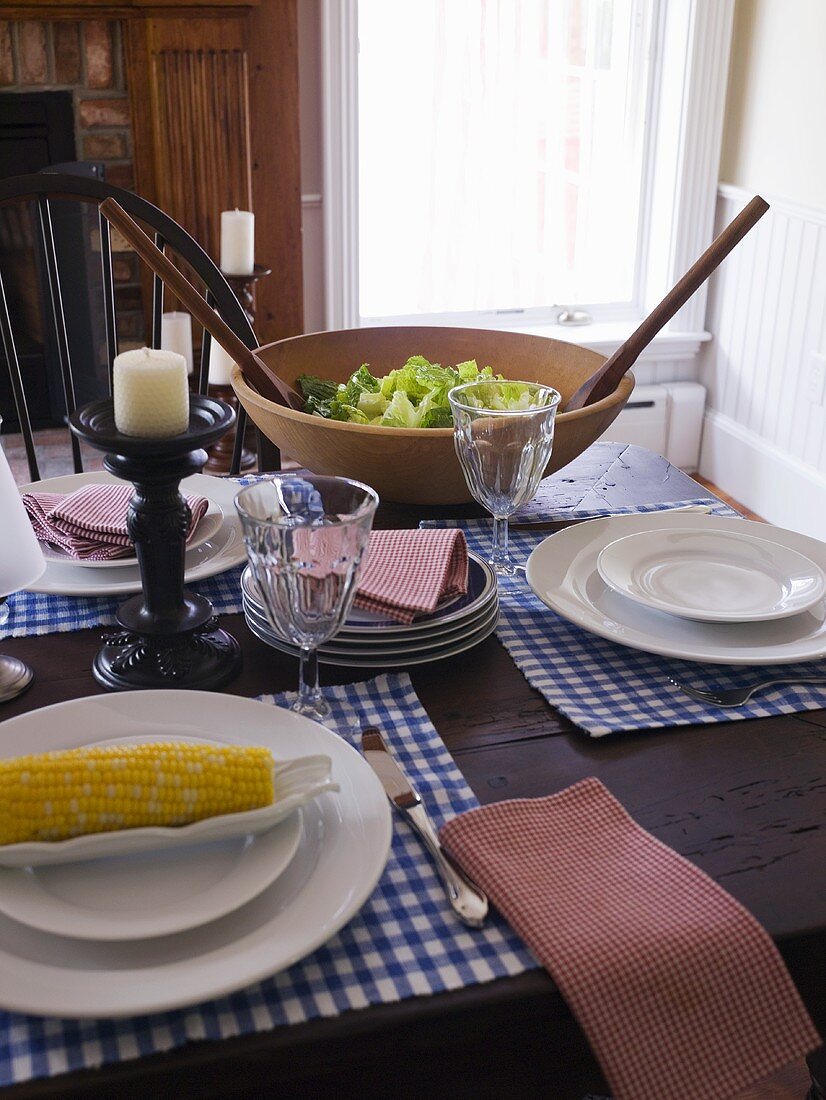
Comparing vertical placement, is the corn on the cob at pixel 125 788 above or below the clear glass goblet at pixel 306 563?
below

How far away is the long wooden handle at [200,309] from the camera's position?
1085 mm

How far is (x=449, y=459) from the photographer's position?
1.17 meters

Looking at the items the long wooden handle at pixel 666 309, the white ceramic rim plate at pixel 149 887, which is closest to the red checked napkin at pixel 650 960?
the white ceramic rim plate at pixel 149 887

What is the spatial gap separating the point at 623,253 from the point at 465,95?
0.76 m

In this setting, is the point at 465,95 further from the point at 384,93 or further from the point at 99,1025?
the point at 99,1025

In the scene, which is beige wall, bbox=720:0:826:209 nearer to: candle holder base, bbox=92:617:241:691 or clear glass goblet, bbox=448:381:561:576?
clear glass goblet, bbox=448:381:561:576

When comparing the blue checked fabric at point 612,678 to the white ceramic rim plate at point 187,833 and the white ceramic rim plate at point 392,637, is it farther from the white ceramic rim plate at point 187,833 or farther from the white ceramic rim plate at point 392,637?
the white ceramic rim plate at point 187,833

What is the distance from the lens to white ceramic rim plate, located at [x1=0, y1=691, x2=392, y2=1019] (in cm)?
59

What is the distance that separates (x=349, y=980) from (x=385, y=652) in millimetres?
354

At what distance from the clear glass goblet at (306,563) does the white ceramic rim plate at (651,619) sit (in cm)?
25

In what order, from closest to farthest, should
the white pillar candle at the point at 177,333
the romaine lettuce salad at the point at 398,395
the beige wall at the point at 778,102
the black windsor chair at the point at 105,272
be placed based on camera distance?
1. the romaine lettuce salad at the point at 398,395
2. the black windsor chair at the point at 105,272
3. the white pillar candle at the point at 177,333
4. the beige wall at the point at 778,102

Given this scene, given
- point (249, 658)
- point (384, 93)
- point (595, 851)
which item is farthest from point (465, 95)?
point (595, 851)

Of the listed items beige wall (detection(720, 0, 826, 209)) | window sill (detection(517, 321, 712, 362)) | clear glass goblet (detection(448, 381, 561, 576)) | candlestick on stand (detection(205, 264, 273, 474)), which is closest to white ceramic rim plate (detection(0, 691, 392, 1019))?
clear glass goblet (detection(448, 381, 561, 576))

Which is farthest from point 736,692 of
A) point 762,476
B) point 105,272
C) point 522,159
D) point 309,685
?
point 522,159
